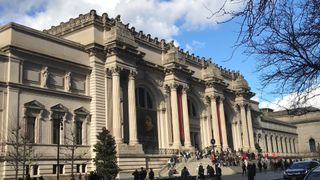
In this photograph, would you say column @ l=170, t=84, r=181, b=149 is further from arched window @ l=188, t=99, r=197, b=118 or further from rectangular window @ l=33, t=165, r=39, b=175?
rectangular window @ l=33, t=165, r=39, b=175

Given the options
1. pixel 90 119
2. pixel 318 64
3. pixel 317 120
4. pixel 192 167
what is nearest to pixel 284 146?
pixel 317 120

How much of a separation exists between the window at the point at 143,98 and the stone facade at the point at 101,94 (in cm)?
13

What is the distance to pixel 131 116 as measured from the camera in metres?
47.7

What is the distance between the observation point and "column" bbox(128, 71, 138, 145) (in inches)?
1853

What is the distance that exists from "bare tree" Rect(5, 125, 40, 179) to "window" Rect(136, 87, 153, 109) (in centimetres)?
1766

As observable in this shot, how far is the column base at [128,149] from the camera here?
44.3 m

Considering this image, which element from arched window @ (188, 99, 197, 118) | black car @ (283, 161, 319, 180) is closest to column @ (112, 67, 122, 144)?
black car @ (283, 161, 319, 180)

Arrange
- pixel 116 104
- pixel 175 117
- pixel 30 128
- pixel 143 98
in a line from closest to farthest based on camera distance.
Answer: pixel 30 128 → pixel 116 104 → pixel 143 98 → pixel 175 117

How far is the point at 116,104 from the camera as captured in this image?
1813 inches

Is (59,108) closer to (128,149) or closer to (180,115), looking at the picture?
(128,149)

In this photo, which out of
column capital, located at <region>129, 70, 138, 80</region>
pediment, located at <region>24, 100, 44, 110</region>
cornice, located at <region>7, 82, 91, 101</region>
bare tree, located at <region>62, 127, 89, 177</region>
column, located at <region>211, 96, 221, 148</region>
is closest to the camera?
cornice, located at <region>7, 82, 91, 101</region>

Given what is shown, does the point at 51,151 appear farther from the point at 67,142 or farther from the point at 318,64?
the point at 318,64

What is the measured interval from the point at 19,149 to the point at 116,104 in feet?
40.6

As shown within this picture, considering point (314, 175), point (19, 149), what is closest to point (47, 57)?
point (19, 149)
